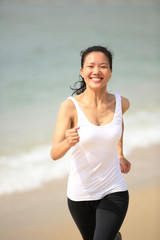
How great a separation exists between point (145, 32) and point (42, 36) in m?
1.07

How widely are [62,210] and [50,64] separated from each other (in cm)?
148

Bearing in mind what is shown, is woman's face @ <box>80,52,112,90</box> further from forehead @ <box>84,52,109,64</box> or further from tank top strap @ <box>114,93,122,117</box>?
tank top strap @ <box>114,93,122,117</box>

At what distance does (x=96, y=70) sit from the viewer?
1.77 metres

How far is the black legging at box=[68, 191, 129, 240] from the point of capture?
1638 millimetres

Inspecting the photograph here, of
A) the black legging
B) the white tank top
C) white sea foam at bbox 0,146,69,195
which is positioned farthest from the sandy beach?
the white tank top

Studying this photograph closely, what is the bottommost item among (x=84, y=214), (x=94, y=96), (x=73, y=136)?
(x=84, y=214)

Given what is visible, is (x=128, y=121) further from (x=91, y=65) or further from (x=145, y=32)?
(x=91, y=65)

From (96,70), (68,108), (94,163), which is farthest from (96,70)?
(94,163)

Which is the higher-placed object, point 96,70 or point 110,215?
point 96,70

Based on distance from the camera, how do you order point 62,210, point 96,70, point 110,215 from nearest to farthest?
point 110,215 < point 96,70 < point 62,210

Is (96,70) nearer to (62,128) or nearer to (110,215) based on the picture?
(62,128)

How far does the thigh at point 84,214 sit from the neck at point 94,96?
0.51 meters

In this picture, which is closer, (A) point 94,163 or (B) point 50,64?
(A) point 94,163

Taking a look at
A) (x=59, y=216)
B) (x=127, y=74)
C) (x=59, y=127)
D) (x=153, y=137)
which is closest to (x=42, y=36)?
(x=127, y=74)
